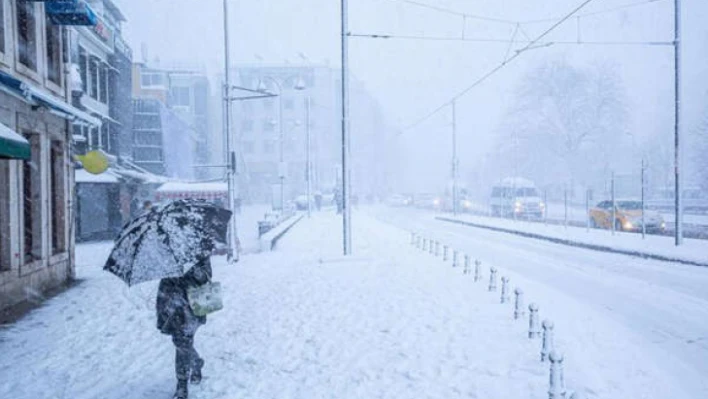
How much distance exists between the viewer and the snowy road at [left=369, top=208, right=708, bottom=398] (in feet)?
21.1

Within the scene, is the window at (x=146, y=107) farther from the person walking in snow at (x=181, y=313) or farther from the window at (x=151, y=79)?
the person walking in snow at (x=181, y=313)

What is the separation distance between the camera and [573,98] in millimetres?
45875

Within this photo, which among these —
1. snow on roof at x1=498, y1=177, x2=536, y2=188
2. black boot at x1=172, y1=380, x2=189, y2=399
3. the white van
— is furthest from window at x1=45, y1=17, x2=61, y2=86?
snow on roof at x1=498, y1=177, x2=536, y2=188

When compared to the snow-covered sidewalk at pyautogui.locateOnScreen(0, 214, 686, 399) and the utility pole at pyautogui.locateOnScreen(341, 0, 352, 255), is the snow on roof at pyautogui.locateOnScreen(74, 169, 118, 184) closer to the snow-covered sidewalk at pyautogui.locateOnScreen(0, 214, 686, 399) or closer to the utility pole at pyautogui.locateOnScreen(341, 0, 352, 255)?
the snow-covered sidewalk at pyautogui.locateOnScreen(0, 214, 686, 399)

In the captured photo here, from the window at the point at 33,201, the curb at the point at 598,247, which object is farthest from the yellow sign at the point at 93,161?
the curb at the point at 598,247

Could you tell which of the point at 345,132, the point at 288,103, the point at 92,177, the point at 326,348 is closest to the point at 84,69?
the point at 92,177

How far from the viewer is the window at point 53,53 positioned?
38.8 feet

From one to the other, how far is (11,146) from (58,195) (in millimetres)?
6186

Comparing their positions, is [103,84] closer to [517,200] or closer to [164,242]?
[164,242]

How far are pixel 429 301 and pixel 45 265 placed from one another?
8021mm

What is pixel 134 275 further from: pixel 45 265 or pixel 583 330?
pixel 45 265

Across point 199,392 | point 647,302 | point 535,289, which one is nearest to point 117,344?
point 199,392

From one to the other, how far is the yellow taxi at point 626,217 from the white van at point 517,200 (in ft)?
25.4

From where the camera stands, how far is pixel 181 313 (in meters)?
5.06
